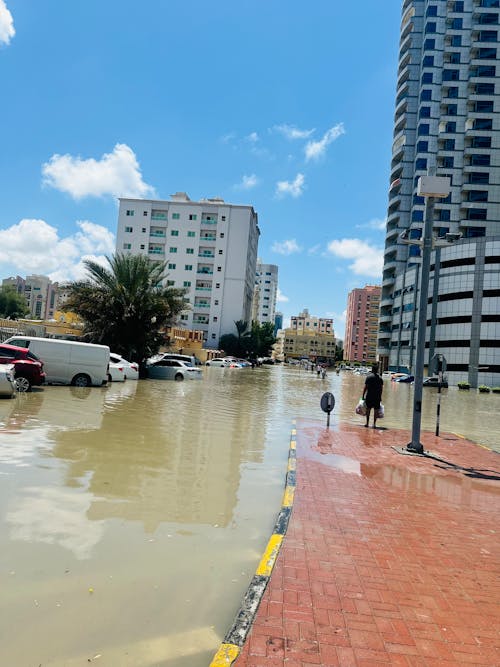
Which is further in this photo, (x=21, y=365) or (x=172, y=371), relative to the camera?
(x=172, y=371)

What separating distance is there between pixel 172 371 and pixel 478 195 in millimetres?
59166

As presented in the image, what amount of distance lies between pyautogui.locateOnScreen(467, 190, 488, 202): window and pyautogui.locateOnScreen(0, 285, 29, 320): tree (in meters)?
80.2

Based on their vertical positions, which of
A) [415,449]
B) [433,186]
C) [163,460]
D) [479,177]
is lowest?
[163,460]

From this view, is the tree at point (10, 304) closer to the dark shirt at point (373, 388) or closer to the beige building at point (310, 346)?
the dark shirt at point (373, 388)

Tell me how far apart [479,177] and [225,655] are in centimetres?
7831

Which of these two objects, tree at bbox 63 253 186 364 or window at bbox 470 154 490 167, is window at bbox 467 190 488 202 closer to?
window at bbox 470 154 490 167

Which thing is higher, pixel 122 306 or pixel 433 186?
pixel 433 186

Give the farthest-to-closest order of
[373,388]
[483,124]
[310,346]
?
[310,346] < [483,124] < [373,388]

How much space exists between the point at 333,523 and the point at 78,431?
23.1 feet

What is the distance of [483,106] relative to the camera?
68.7 meters

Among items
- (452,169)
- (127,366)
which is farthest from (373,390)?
(452,169)

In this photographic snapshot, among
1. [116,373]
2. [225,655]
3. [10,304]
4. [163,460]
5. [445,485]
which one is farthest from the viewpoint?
[10,304]

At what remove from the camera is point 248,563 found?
14.6ft

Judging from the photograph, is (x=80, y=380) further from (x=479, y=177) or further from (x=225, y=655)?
(x=479, y=177)
